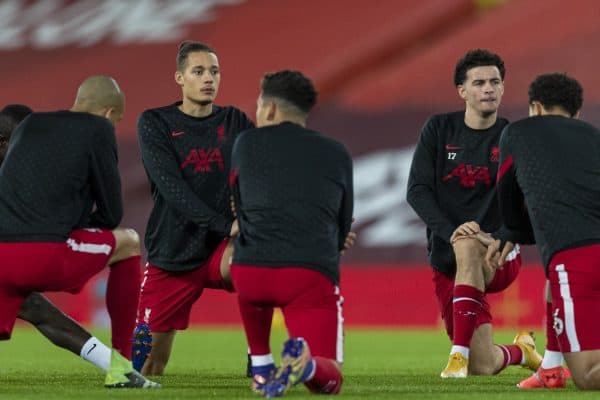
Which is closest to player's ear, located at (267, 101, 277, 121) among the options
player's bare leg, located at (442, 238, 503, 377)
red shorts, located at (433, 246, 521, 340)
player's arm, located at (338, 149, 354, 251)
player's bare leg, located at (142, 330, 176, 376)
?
player's arm, located at (338, 149, 354, 251)

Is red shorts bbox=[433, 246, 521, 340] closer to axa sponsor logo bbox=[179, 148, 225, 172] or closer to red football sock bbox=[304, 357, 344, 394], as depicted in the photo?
axa sponsor logo bbox=[179, 148, 225, 172]

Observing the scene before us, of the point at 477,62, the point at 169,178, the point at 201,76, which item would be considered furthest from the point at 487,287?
the point at 201,76

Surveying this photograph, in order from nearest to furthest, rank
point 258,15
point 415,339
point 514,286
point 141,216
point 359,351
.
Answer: point 359,351, point 415,339, point 514,286, point 141,216, point 258,15

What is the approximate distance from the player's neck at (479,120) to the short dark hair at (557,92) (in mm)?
1240

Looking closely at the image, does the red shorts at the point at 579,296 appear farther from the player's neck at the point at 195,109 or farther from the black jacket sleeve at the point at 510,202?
the player's neck at the point at 195,109

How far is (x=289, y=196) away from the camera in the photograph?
557 centimetres

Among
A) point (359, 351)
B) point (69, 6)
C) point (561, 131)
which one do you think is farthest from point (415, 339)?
point (69, 6)

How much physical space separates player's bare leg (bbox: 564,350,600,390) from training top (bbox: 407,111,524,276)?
1.46 m

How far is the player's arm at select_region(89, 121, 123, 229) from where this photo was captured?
601 cm

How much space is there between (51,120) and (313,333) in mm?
1614

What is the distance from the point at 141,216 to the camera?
646 inches

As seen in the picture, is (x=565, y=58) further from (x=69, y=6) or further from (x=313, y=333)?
(x=313, y=333)

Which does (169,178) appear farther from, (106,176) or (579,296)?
(579,296)

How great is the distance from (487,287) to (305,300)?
2021 mm
